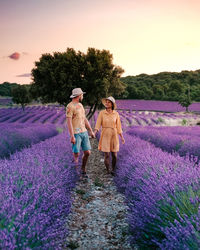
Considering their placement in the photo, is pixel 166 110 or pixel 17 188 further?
pixel 166 110

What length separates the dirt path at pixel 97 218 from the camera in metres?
2.44

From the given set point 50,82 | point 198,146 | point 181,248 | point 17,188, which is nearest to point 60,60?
point 50,82

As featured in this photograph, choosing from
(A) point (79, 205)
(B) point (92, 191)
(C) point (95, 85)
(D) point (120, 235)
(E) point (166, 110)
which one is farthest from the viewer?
(E) point (166, 110)

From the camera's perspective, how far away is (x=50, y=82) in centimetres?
1312

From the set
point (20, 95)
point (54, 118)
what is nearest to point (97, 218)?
point (54, 118)

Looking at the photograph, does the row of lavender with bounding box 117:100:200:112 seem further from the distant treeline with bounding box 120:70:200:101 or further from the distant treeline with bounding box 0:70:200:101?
the distant treeline with bounding box 120:70:200:101

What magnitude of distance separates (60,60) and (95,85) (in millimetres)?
2651

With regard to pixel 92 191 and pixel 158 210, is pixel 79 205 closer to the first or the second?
pixel 92 191

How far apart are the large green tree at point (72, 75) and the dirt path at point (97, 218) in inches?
351

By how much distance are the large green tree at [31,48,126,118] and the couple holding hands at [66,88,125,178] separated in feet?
27.3

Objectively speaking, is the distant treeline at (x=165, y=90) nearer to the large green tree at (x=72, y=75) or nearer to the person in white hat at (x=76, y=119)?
the large green tree at (x=72, y=75)

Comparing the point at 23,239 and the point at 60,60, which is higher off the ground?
the point at 60,60

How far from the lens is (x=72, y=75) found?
1291cm

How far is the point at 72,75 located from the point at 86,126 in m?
9.01
